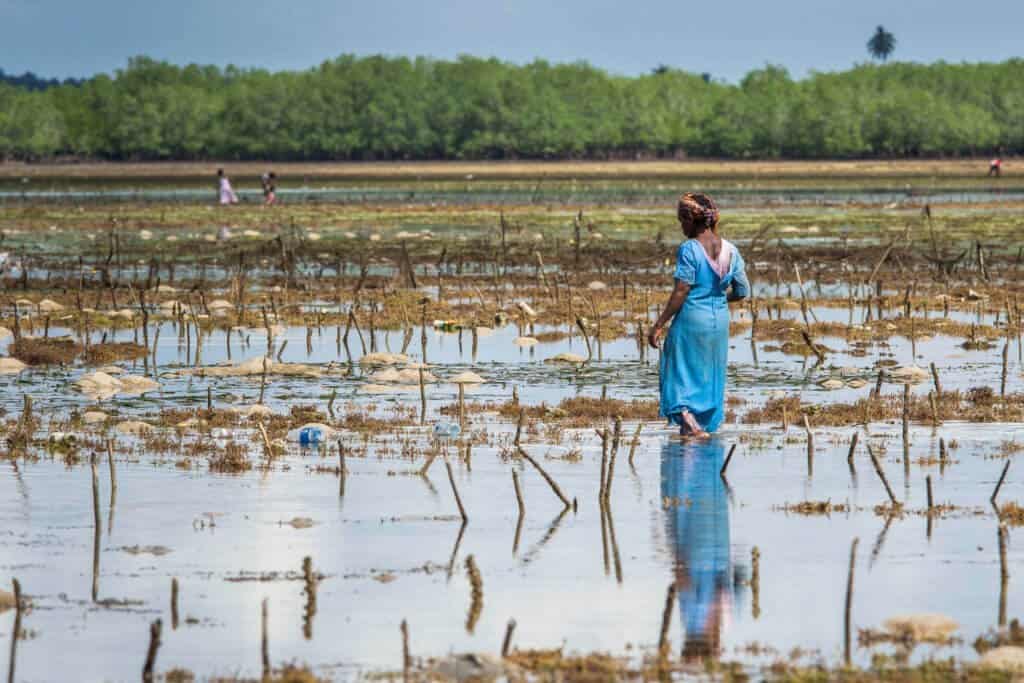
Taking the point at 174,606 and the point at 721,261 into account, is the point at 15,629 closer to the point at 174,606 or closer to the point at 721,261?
the point at 174,606

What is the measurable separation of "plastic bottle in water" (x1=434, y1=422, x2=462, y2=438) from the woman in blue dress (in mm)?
1749

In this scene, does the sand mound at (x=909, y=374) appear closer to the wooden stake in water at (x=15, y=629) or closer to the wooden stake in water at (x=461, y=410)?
the wooden stake in water at (x=461, y=410)

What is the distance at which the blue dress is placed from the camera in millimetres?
14188

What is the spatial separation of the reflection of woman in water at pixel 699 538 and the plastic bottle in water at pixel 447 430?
1.74 metres

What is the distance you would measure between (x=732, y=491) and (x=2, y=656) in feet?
17.4

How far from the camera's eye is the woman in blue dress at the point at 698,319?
1415 cm

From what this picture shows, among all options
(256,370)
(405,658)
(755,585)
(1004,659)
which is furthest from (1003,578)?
(256,370)

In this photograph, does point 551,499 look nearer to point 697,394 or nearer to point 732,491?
point 732,491

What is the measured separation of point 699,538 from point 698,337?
3.36 m

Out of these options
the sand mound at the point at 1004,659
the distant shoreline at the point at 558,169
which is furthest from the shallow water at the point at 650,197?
the sand mound at the point at 1004,659

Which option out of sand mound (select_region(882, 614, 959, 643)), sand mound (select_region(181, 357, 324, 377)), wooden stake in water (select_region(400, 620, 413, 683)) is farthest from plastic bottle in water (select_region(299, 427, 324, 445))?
sand mound (select_region(882, 614, 959, 643))

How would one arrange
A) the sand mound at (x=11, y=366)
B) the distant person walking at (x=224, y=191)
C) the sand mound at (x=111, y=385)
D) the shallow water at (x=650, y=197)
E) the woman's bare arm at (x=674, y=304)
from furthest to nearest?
the shallow water at (x=650, y=197) < the distant person walking at (x=224, y=191) < the sand mound at (x=11, y=366) < the sand mound at (x=111, y=385) < the woman's bare arm at (x=674, y=304)

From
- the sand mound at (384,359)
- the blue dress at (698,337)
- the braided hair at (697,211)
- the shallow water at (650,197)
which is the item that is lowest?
the sand mound at (384,359)

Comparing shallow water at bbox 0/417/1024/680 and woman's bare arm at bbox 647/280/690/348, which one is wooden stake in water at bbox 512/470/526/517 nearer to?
shallow water at bbox 0/417/1024/680
